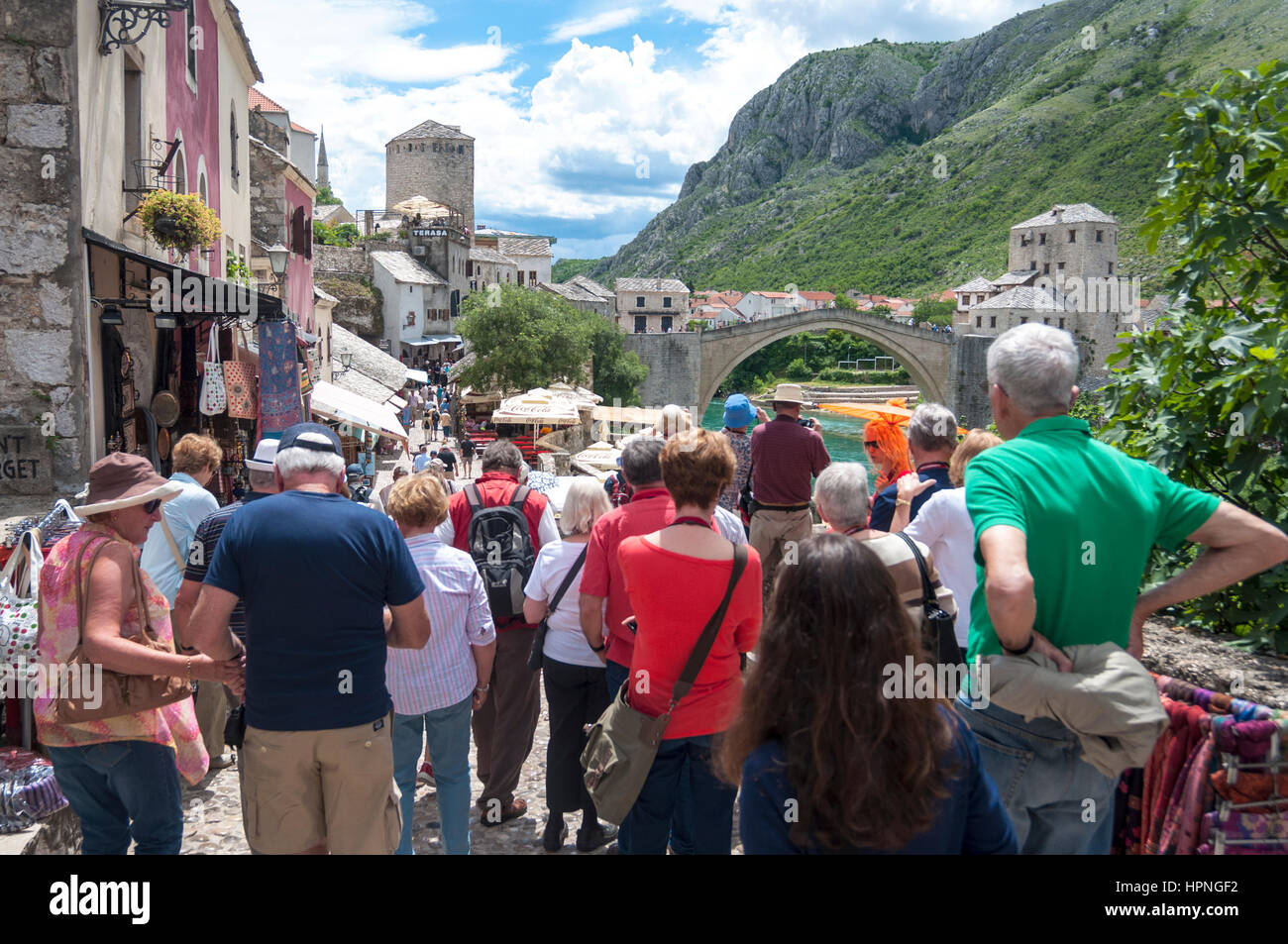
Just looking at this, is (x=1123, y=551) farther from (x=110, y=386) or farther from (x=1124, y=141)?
(x=1124, y=141)

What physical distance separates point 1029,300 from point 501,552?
6797 cm

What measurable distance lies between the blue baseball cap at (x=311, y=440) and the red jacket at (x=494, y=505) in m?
1.22

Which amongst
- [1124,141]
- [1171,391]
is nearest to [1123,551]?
[1171,391]

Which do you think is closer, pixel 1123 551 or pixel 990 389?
pixel 1123 551

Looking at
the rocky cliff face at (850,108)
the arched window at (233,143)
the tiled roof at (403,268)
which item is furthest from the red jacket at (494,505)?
the rocky cliff face at (850,108)

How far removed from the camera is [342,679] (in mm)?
2879

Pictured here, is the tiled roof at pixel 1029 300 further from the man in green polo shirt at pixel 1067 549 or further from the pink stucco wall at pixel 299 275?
the man in green polo shirt at pixel 1067 549

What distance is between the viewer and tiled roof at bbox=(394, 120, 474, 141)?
7081cm

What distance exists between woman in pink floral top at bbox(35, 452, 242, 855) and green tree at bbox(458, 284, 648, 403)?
30990 millimetres

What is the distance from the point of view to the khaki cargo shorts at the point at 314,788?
2.89 meters

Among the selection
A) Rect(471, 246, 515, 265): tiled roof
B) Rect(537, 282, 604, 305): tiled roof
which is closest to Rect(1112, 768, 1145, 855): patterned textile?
Rect(471, 246, 515, 265): tiled roof

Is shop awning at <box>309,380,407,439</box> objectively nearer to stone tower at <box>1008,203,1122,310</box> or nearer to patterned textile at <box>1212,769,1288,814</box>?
patterned textile at <box>1212,769,1288,814</box>

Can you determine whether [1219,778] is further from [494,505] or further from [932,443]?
[494,505]
